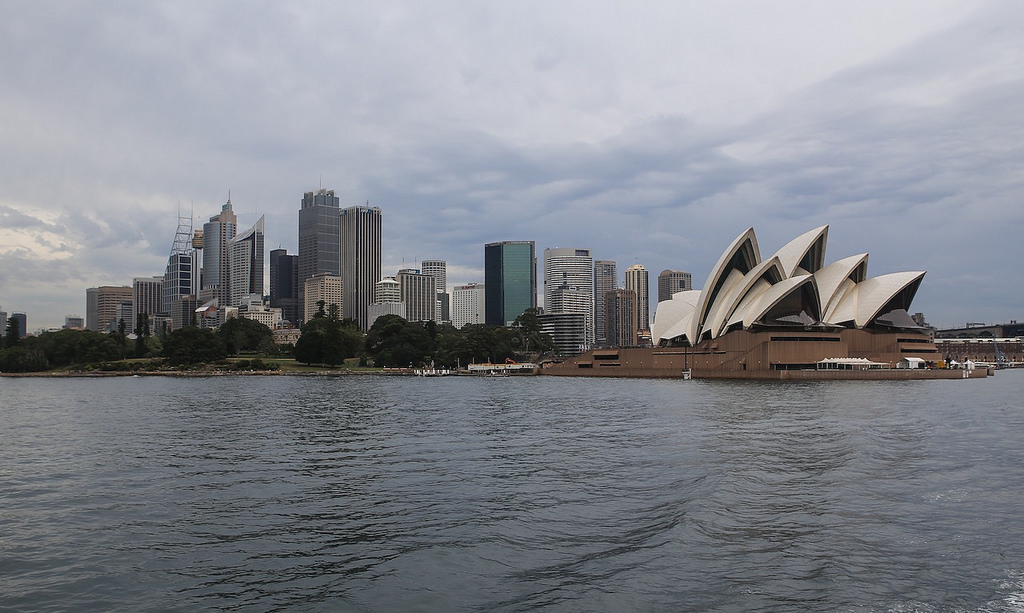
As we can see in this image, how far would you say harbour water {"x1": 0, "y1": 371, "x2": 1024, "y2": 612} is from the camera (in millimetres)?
8477

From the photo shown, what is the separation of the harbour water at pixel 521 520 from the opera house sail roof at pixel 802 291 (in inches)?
1759

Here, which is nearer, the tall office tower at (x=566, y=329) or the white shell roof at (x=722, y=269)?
the white shell roof at (x=722, y=269)

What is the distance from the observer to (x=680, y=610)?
7.88 meters

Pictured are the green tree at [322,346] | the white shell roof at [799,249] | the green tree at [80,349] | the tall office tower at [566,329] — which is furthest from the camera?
the tall office tower at [566,329]

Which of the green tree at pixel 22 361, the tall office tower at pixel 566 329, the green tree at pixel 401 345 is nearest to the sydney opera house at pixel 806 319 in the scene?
the green tree at pixel 401 345

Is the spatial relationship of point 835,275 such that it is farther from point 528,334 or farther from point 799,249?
point 528,334

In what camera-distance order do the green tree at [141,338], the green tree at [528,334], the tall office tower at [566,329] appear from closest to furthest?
the green tree at [141,338], the green tree at [528,334], the tall office tower at [566,329]

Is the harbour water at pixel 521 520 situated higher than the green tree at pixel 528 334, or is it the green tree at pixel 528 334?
the green tree at pixel 528 334

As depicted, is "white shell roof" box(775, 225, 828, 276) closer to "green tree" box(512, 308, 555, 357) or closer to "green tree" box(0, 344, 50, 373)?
"green tree" box(512, 308, 555, 357)

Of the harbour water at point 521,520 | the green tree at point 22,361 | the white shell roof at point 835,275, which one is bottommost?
the harbour water at point 521,520

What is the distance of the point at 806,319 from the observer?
220ft

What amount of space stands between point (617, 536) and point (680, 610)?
2796 mm

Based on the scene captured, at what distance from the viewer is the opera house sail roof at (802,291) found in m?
66.6

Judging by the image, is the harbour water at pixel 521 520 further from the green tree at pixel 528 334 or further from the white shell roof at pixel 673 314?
the green tree at pixel 528 334
